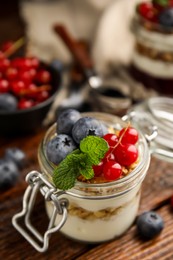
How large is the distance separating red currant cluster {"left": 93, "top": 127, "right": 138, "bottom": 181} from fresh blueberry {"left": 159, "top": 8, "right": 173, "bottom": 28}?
1.56 feet

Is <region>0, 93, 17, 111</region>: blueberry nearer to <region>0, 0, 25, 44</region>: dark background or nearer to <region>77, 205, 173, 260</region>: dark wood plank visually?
<region>77, 205, 173, 260</region>: dark wood plank

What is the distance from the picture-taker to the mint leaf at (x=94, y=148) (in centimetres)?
73

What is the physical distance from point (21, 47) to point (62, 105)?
308 millimetres

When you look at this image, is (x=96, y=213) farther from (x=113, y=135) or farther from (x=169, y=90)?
(x=169, y=90)

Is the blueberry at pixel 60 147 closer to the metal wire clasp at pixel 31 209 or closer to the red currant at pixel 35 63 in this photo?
the metal wire clasp at pixel 31 209

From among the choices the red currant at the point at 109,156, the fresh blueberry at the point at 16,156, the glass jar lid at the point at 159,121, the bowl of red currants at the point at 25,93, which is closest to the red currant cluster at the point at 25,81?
the bowl of red currants at the point at 25,93

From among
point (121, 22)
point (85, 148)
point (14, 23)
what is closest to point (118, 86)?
point (121, 22)

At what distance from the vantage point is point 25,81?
1.08 meters

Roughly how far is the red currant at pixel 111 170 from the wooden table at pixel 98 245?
154 mm

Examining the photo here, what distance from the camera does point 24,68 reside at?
43.6 inches

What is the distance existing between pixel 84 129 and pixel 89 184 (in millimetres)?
87

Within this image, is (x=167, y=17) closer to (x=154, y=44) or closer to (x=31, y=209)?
(x=154, y=44)

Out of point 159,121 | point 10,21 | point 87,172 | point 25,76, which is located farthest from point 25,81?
point 10,21

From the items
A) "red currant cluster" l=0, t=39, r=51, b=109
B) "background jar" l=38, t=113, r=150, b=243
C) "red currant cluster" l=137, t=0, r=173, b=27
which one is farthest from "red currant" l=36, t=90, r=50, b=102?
"red currant cluster" l=137, t=0, r=173, b=27
